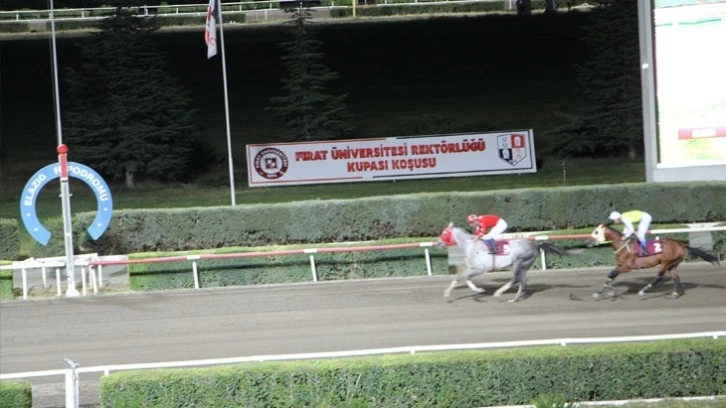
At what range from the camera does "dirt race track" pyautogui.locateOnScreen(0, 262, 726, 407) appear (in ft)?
41.7

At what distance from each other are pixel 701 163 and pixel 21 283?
1101 centimetres

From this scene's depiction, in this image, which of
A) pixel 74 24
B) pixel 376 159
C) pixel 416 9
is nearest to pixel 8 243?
pixel 376 159

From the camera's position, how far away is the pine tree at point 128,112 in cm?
2778

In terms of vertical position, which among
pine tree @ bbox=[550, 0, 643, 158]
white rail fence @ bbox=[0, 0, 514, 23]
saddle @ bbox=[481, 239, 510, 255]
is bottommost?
saddle @ bbox=[481, 239, 510, 255]

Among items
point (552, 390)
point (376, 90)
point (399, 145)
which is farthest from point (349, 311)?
point (376, 90)

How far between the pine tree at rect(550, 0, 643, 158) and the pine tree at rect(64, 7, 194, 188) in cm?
991

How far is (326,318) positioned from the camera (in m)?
14.2

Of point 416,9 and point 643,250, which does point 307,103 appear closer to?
point 643,250

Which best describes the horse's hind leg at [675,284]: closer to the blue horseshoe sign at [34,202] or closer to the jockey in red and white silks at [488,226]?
the jockey in red and white silks at [488,226]

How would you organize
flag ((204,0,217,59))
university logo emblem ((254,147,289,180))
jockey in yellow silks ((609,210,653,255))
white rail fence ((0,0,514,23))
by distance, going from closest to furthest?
1. jockey in yellow silks ((609,210,653,255))
2. flag ((204,0,217,59))
3. university logo emblem ((254,147,289,180))
4. white rail fence ((0,0,514,23))

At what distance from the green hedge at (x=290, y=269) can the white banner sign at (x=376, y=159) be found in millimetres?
8411

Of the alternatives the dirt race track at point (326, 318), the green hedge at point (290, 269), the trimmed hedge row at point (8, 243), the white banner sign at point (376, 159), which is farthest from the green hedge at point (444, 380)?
the white banner sign at point (376, 159)

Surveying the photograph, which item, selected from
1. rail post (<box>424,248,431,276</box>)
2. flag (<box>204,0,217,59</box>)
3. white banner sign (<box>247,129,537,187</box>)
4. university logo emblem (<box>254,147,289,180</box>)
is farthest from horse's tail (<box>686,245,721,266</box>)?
university logo emblem (<box>254,147,289,180</box>)

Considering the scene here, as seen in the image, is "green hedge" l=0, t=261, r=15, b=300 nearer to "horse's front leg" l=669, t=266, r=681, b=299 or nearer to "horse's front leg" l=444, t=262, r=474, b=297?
"horse's front leg" l=444, t=262, r=474, b=297
